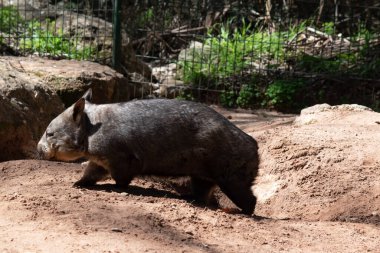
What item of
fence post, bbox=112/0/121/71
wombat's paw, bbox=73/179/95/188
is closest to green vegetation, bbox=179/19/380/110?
fence post, bbox=112/0/121/71

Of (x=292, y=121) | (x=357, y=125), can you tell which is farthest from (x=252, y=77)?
(x=357, y=125)

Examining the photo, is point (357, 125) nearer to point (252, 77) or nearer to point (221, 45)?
point (252, 77)

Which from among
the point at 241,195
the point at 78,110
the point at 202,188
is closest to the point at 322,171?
the point at 241,195

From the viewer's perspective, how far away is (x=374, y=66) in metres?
10.2

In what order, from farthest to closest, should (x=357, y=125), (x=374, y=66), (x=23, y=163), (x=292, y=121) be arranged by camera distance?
(x=374, y=66)
(x=292, y=121)
(x=357, y=125)
(x=23, y=163)

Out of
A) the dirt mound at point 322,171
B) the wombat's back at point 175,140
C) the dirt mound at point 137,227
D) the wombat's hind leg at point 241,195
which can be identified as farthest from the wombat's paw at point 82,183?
the dirt mound at point 322,171

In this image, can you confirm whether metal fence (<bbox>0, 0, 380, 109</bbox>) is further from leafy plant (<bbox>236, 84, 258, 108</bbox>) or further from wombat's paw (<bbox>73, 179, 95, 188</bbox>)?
wombat's paw (<bbox>73, 179, 95, 188</bbox>)

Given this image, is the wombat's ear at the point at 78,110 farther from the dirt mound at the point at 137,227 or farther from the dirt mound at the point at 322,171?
the dirt mound at the point at 322,171

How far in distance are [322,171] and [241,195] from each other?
0.83m

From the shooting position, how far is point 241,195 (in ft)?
18.2

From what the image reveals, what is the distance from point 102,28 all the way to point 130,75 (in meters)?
0.87

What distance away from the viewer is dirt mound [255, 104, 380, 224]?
18.0 ft

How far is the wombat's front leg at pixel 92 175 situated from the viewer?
→ 550 cm

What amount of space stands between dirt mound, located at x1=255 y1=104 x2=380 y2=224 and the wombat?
52cm
